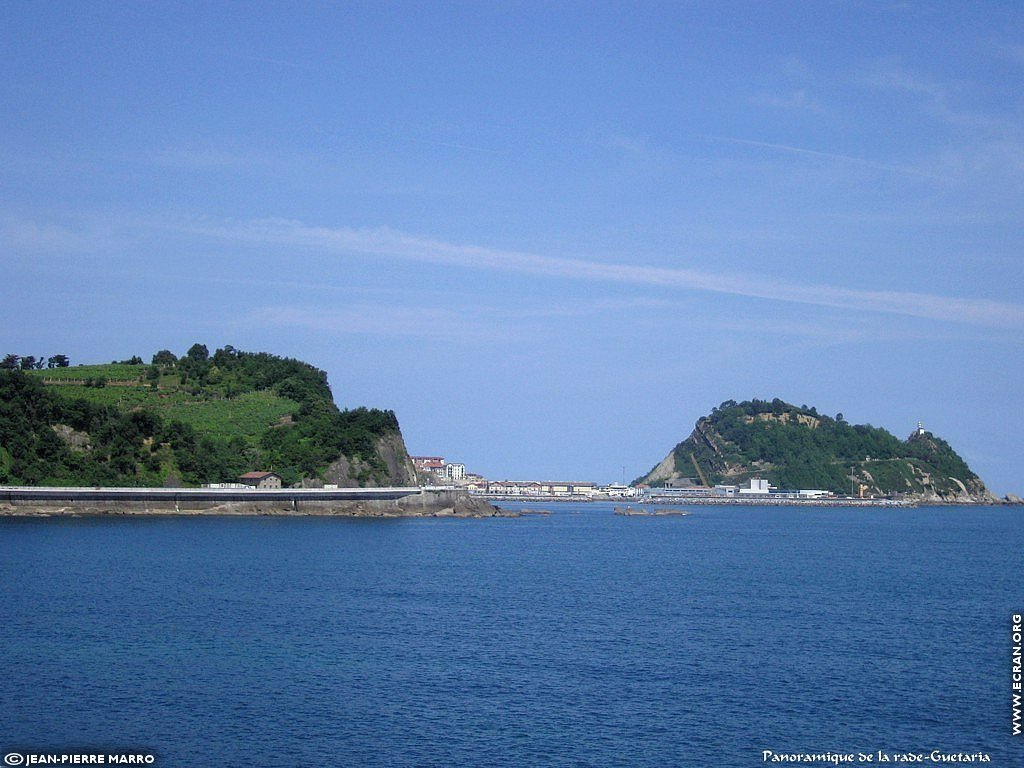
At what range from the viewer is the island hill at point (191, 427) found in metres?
119

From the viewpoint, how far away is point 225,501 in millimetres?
122125

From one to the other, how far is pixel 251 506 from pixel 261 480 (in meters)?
4.98

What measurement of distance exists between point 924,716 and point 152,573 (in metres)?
44.3

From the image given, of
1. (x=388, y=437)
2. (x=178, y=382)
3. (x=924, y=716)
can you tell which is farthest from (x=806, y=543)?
(x=178, y=382)

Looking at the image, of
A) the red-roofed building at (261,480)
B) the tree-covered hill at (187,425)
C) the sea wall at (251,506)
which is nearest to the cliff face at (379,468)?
the tree-covered hill at (187,425)

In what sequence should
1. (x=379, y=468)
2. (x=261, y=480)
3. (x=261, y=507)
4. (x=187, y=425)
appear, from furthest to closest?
(x=379, y=468), (x=187, y=425), (x=261, y=480), (x=261, y=507)

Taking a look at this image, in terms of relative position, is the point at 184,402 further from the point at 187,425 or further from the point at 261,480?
the point at 261,480

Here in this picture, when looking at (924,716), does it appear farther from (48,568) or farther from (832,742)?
(48,568)

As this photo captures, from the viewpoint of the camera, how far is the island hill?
118875mm

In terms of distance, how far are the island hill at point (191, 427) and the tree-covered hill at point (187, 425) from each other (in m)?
0.15

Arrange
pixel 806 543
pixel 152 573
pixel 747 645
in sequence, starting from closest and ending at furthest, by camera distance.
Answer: pixel 747 645 < pixel 152 573 < pixel 806 543

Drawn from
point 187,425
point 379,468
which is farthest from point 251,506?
point 379,468

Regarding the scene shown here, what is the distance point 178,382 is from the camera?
159 meters

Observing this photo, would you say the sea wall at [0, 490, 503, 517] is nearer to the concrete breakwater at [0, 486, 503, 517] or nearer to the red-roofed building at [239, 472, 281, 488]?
the concrete breakwater at [0, 486, 503, 517]
